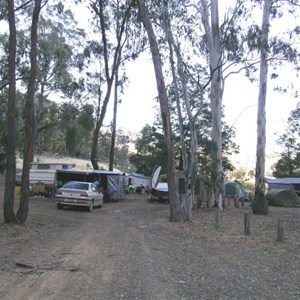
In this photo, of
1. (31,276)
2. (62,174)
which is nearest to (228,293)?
(31,276)

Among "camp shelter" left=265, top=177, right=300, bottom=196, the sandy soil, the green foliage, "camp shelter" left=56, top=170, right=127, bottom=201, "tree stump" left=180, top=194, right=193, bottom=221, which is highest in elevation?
the green foliage

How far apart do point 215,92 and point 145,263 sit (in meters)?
15.1

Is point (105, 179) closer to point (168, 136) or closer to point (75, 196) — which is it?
point (75, 196)

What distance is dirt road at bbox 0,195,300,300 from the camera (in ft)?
19.5

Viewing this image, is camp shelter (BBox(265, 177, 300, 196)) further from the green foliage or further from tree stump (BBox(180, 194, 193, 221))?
tree stump (BBox(180, 194, 193, 221))

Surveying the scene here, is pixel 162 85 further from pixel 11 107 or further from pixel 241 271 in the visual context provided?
pixel 241 271

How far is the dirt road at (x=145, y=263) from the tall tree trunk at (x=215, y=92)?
26.6ft

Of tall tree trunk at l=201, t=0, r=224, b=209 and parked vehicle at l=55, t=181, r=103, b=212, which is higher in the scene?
tall tree trunk at l=201, t=0, r=224, b=209

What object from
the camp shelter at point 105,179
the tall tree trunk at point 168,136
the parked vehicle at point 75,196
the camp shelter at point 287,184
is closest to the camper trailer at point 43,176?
the camp shelter at point 105,179

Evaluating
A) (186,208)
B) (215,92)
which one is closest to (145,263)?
(186,208)

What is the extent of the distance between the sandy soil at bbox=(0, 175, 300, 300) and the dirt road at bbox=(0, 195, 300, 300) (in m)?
0.01

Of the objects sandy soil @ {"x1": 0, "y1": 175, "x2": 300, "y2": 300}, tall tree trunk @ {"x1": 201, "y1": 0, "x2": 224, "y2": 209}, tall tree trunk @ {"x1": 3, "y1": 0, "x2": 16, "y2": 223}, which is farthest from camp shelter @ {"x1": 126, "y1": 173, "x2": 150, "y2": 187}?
tall tree trunk @ {"x1": 3, "y1": 0, "x2": 16, "y2": 223}

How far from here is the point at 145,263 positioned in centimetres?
785

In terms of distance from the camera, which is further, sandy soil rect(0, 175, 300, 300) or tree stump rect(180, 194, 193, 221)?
tree stump rect(180, 194, 193, 221)
